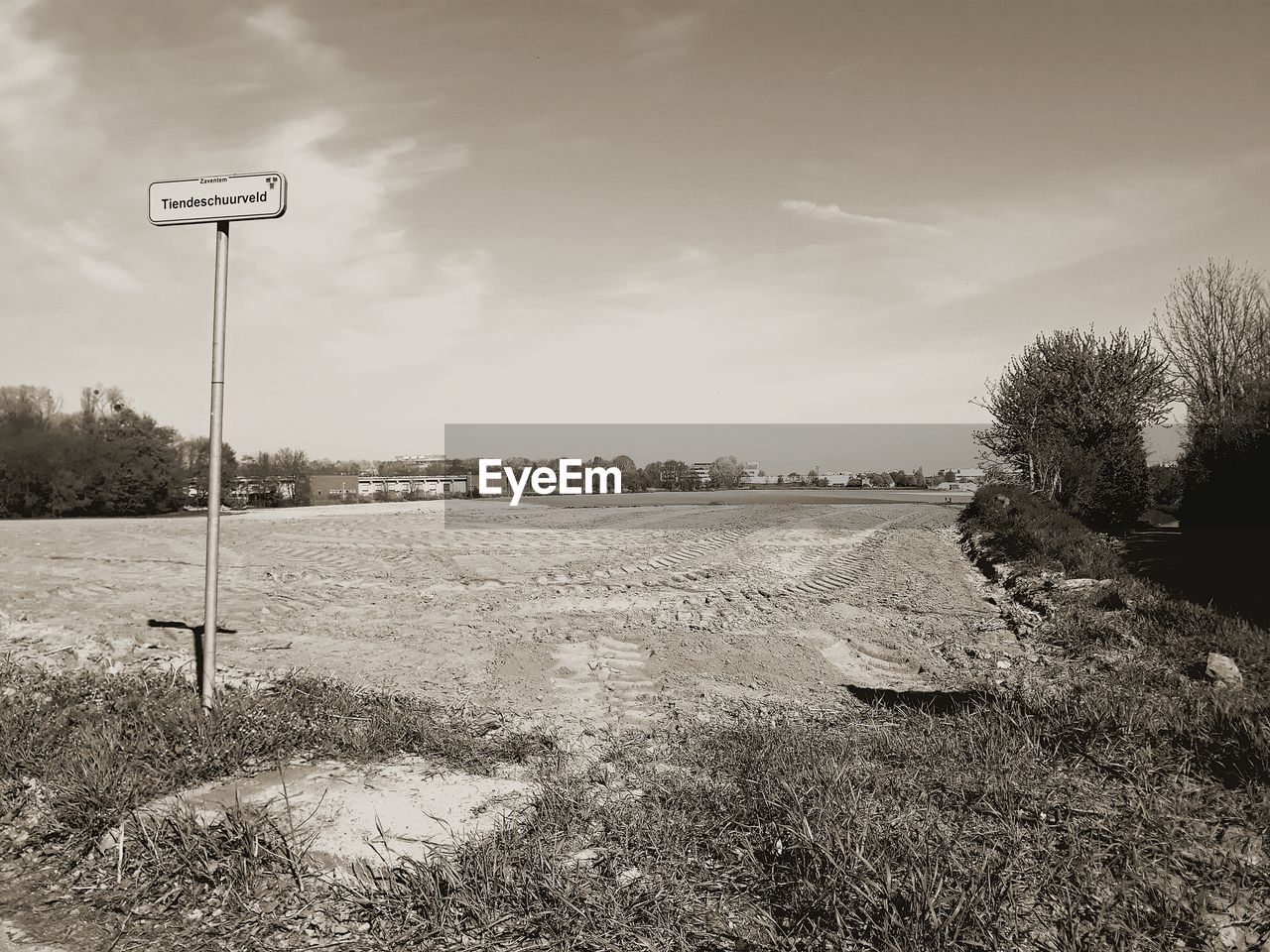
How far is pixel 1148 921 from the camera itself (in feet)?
8.97

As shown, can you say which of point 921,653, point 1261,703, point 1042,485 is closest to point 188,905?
point 1261,703

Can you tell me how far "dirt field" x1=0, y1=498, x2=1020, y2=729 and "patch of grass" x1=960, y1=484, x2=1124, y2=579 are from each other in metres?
1.12

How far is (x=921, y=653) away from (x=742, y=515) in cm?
1986

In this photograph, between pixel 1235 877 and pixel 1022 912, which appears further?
pixel 1235 877

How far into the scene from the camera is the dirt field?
22.5 feet

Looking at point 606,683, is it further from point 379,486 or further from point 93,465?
point 379,486

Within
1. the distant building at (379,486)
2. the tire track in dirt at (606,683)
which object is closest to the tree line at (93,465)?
the distant building at (379,486)

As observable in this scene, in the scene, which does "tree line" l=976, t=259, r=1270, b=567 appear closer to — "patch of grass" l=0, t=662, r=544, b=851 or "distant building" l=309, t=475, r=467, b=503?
"patch of grass" l=0, t=662, r=544, b=851

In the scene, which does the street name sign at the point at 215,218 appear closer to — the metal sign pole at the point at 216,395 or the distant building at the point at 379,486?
the metal sign pole at the point at 216,395

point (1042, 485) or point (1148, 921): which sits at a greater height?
point (1042, 485)

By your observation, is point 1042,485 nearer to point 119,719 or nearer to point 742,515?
point 742,515

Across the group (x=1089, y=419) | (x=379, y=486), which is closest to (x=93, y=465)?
(x=379, y=486)

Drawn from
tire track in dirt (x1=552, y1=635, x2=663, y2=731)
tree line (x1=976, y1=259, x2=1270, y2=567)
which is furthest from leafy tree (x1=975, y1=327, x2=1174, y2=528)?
tire track in dirt (x1=552, y1=635, x2=663, y2=731)

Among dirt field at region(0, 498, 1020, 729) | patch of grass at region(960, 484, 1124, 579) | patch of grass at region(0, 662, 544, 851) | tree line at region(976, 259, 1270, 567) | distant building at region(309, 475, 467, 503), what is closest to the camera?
patch of grass at region(0, 662, 544, 851)
